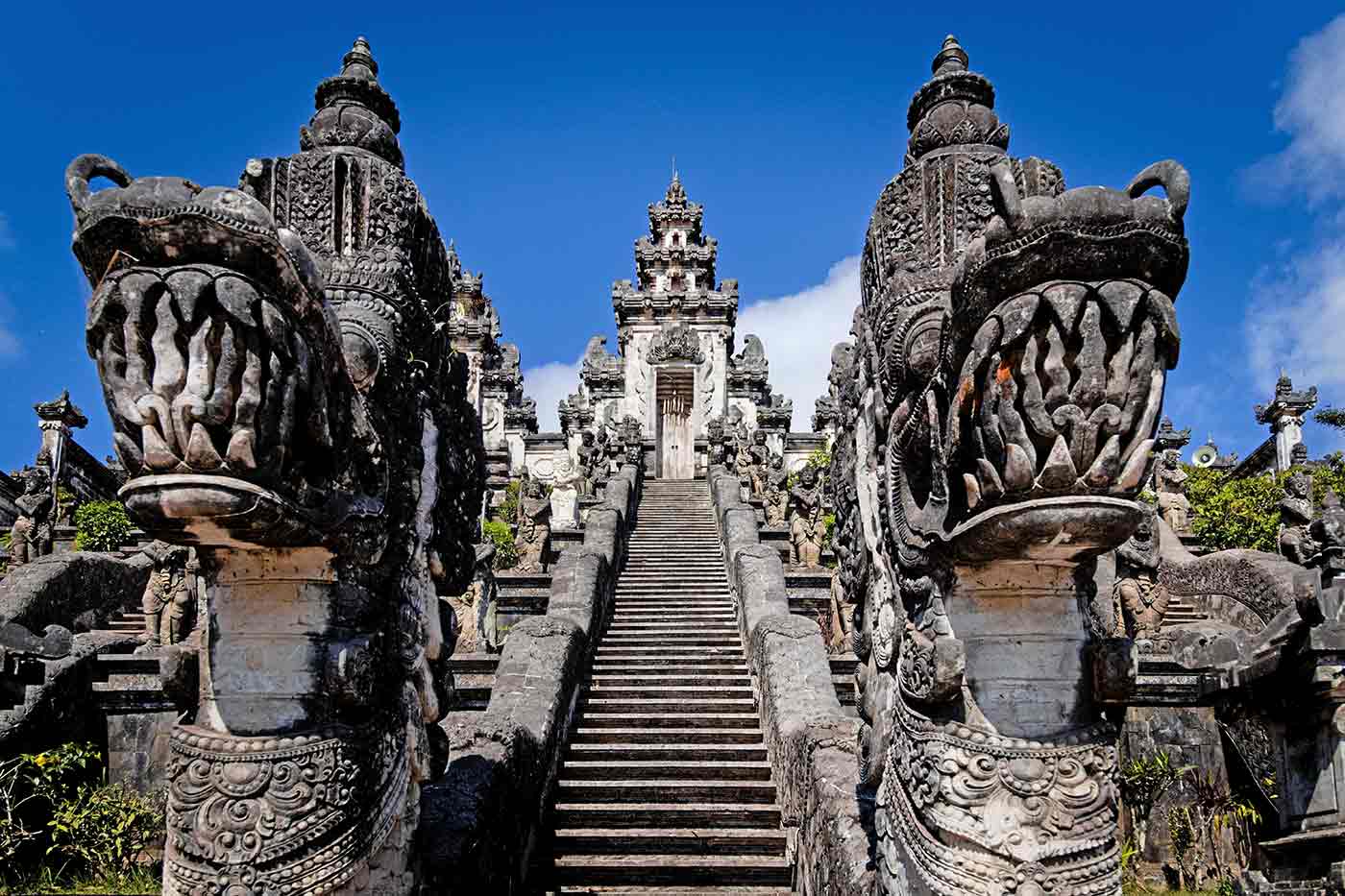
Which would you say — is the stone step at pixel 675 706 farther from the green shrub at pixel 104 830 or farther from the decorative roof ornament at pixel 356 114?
the decorative roof ornament at pixel 356 114

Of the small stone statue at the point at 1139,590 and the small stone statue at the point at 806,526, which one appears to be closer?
the small stone statue at the point at 1139,590

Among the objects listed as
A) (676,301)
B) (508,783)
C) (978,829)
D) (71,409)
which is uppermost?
(676,301)

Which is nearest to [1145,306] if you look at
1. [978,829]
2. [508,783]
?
[978,829]

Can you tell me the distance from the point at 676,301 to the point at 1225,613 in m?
23.5

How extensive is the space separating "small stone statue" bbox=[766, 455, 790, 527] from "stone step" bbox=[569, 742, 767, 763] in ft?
31.9

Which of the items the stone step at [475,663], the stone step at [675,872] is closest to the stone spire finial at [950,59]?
the stone step at [675,872]

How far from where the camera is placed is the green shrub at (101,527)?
67.8ft

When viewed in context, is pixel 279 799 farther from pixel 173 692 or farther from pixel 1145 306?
pixel 1145 306

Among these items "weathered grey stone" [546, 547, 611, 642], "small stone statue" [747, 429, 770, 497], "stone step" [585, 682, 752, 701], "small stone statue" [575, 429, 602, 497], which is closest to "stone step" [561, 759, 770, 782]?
"stone step" [585, 682, 752, 701]

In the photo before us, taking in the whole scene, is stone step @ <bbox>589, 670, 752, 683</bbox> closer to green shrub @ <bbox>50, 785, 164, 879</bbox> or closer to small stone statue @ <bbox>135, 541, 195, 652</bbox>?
green shrub @ <bbox>50, 785, 164, 879</bbox>

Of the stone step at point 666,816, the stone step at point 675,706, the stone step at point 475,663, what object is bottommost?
the stone step at point 666,816

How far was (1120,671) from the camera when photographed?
329 cm

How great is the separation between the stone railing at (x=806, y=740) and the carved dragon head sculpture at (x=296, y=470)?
2.03 meters

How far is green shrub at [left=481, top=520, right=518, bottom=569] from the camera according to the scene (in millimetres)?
20998
